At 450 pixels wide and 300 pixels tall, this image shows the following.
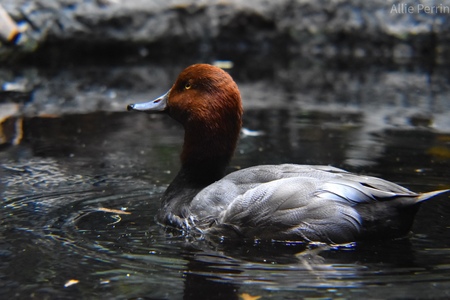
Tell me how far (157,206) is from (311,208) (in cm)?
137

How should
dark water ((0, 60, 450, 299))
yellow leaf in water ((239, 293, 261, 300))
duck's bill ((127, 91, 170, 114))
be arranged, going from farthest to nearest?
1. duck's bill ((127, 91, 170, 114))
2. dark water ((0, 60, 450, 299))
3. yellow leaf in water ((239, 293, 261, 300))

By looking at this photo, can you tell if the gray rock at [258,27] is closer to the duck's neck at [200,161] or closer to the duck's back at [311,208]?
the duck's neck at [200,161]

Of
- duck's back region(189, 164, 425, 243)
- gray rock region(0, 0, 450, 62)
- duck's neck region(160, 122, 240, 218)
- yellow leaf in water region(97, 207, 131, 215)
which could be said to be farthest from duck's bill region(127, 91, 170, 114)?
gray rock region(0, 0, 450, 62)

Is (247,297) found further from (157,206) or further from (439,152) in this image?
(439,152)

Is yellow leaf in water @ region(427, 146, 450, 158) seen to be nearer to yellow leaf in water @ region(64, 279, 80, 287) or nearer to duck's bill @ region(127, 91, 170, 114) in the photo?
duck's bill @ region(127, 91, 170, 114)

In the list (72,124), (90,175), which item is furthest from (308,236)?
(72,124)

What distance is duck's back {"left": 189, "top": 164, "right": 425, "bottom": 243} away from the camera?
4.76 metres

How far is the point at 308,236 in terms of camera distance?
15.7 ft

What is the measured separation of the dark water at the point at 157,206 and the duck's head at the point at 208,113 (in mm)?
581

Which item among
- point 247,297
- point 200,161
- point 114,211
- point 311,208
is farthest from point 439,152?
point 247,297

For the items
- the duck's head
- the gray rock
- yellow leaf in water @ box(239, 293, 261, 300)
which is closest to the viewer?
yellow leaf in water @ box(239, 293, 261, 300)

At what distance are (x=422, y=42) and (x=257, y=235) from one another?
10277 millimetres

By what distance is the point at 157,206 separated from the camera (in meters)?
5.71

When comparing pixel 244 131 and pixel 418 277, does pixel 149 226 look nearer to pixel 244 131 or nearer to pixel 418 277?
pixel 418 277
